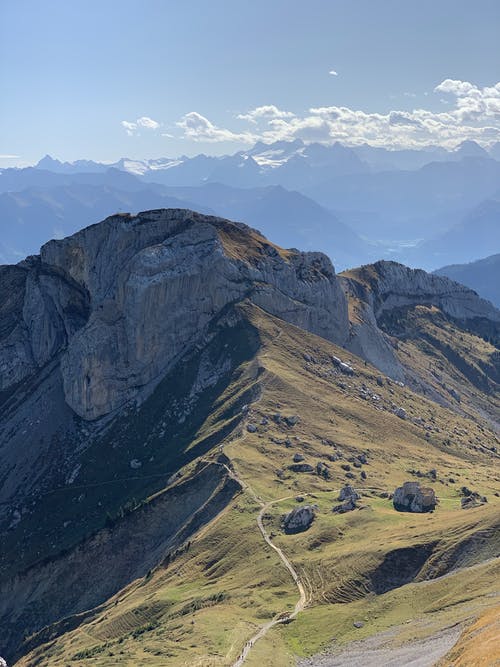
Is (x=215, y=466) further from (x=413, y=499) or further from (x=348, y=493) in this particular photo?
(x=413, y=499)

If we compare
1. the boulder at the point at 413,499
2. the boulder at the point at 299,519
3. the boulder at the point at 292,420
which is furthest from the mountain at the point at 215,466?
the boulder at the point at 413,499

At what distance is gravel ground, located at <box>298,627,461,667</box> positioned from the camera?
62719mm

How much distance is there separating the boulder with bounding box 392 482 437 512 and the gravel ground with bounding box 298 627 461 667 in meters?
36.9

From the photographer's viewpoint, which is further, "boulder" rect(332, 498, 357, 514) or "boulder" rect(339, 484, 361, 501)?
A: "boulder" rect(339, 484, 361, 501)

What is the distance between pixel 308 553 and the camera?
9469 centimetres

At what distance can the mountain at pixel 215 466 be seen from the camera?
8212 cm

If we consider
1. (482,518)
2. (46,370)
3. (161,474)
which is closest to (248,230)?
(46,370)

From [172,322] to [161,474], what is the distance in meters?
42.9

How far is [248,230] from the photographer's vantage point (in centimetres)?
19638

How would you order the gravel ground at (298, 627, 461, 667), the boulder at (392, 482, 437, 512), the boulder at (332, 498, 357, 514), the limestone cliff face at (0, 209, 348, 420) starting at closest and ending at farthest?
the gravel ground at (298, 627, 461, 667), the boulder at (332, 498, 357, 514), the boulder at (392, 482, 437, 512), the limestone cliff face at (0, 209, 348, 420)

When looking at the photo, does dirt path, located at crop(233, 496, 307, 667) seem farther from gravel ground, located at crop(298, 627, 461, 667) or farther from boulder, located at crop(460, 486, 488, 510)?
boulder, located at crop(460, 486, 488, 510)

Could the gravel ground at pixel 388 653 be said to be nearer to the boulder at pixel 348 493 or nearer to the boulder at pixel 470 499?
the boulder at pixel 348 493

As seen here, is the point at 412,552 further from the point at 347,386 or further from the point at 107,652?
the point at 347,386

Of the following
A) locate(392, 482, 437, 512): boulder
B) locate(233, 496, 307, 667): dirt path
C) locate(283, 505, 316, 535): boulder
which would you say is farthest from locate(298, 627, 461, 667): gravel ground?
locate(392, 482, 437, 512): boulder
